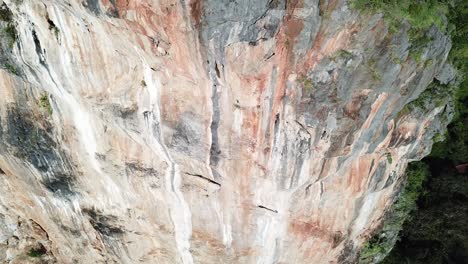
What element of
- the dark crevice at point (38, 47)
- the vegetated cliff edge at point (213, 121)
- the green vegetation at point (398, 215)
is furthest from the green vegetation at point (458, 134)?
the dark crevice at point (38, 47)

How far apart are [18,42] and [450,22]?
6980 millimetres

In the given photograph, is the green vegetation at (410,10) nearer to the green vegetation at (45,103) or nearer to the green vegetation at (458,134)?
the green vegetation at (458,134)

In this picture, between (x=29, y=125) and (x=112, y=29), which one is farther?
(x=29, y=125)

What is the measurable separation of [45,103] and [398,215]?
29.2 feet

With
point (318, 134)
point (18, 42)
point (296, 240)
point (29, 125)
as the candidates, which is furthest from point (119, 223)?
point (318, 134)

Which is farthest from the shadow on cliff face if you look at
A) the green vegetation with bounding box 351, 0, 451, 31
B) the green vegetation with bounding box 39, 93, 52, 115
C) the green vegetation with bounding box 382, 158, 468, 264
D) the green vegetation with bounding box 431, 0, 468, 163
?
the green vegetation with bounding box 382, 158, 468, 264

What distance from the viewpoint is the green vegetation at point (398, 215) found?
1119 centimetres

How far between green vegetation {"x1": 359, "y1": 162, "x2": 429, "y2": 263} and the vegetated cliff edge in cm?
64

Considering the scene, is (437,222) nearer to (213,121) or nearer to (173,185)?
(173,185)

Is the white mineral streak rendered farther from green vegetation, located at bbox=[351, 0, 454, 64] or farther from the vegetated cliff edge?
green vegetation, located at bbox=[351, 0, 454, 64]

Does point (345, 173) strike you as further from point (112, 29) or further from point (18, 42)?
point (18, 42)

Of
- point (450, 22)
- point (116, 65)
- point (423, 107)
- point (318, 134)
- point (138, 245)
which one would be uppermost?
point (450, 22)

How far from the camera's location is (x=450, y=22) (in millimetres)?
7168

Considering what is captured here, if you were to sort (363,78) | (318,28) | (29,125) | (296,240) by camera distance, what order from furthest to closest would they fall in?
(296,240)
(29,125)
(363,78)
(318,28)
